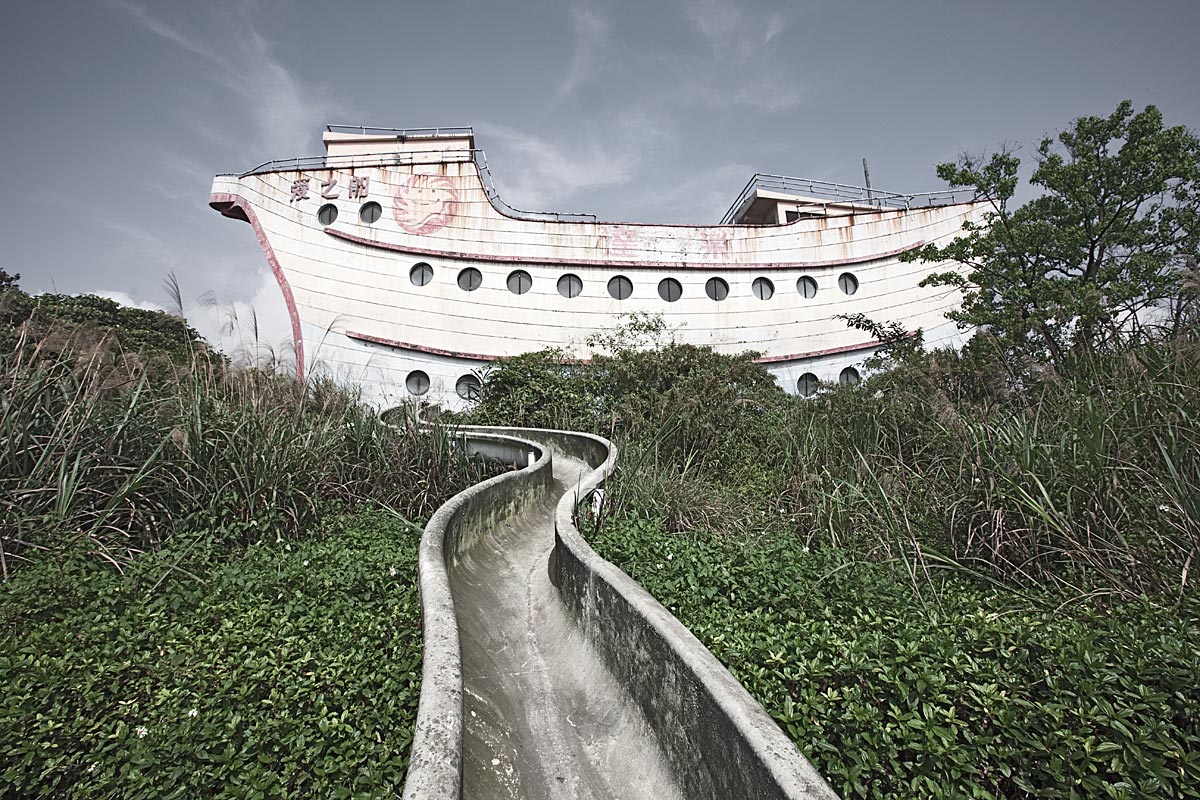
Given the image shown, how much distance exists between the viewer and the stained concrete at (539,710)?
260 cm

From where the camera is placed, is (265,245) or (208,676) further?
(265,245)

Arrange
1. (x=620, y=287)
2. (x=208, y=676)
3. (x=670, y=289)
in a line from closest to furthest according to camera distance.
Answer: (x=208, y=676) → (x=620, y=287) → (x=670, y=289)

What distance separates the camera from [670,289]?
637 inches

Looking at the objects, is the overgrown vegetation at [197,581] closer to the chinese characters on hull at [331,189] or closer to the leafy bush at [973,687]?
the leafy bush at [973,687]

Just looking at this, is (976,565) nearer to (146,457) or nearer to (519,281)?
(146,457)

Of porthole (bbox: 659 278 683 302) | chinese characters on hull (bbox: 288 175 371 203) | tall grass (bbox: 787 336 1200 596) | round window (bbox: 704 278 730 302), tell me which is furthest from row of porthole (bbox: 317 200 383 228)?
tall grass (bbox: 787 336 1200 596)

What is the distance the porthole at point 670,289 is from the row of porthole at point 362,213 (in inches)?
310

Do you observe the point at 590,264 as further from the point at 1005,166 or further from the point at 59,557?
the point at 59,557

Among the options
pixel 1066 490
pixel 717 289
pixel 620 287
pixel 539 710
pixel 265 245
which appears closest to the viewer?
pixel 539 710

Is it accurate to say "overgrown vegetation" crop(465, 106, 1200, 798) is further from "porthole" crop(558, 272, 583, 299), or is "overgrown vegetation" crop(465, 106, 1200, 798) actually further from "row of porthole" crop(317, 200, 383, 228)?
"row of porthole" crop(317, 200, 383, 228)

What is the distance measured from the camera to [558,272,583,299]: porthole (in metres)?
15.8

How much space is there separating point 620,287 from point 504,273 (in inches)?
126

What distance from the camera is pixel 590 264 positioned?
1583 centimetres

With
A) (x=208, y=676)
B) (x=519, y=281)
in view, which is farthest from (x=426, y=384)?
(x=208, y=676)
